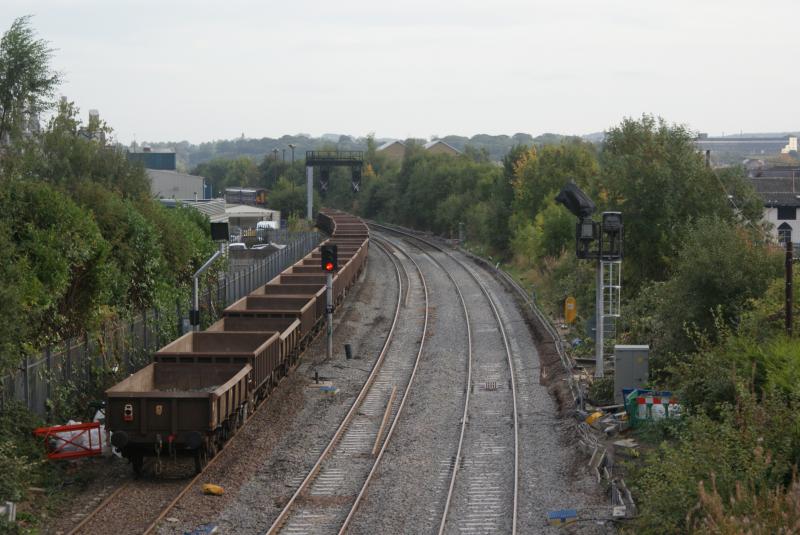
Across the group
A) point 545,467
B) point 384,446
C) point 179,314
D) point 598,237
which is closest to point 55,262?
point 384,446

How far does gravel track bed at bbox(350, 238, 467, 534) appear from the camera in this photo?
47.1 ft

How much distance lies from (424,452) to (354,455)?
4.32 ft

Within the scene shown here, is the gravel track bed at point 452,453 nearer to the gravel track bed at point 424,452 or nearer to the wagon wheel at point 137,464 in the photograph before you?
the gravel track bed at point 424,452

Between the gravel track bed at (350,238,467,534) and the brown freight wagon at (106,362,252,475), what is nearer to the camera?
the gravel track bed at (350,238,467,534)

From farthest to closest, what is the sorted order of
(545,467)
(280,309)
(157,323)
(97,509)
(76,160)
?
(76,160) < (280,309) < (157,323) < (545,467) < (97,509)

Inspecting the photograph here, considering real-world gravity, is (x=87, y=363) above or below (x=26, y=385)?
below

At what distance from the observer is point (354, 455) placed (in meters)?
17.8

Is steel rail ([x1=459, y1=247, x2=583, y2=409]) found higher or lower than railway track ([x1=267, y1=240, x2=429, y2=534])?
Answer: higher

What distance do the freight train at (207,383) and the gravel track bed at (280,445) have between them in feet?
1.34

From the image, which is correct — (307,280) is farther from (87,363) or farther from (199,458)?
(199,458)

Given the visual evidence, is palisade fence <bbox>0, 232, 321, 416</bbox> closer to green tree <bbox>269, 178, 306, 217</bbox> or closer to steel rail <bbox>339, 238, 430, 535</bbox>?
steel rail <bbox>339, 238, 430, 535</bbox>

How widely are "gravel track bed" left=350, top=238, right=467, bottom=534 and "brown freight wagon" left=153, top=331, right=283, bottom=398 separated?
10.2 ft

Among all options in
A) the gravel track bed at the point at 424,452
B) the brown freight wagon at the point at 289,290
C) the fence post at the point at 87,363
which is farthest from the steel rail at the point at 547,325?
the fence post at the point at 87,363

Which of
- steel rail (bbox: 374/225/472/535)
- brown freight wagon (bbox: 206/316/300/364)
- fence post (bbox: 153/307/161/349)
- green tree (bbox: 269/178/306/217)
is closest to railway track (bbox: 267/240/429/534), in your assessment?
steel rail (bbox: 374/225/472/535)
